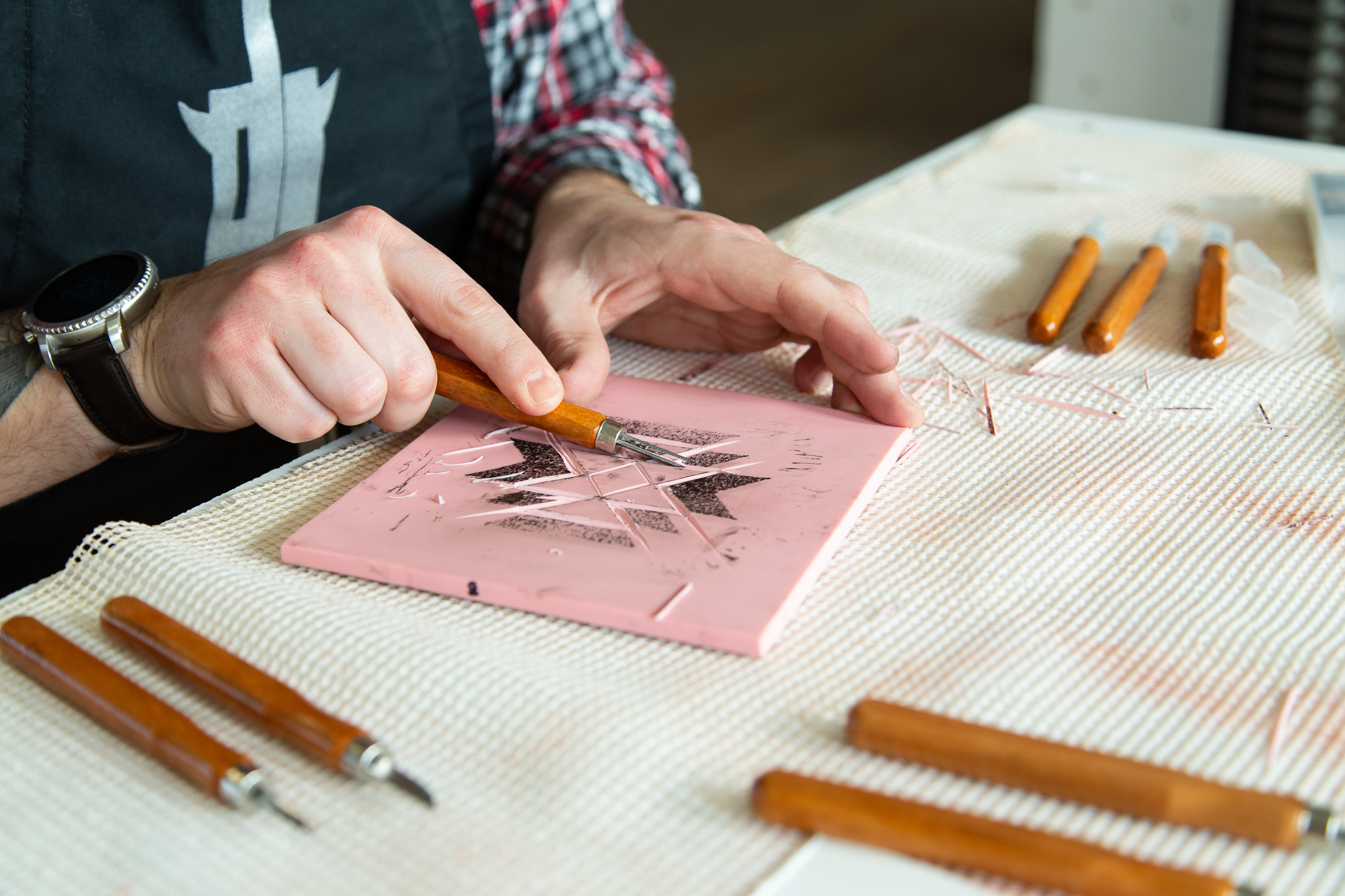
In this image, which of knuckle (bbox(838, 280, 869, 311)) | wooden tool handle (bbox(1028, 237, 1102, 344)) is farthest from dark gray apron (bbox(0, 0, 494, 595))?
wooden tool handle (bbox(1028, 237, 1102, 344))

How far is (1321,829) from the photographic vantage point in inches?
16.4

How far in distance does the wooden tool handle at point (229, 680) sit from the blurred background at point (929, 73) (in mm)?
2344

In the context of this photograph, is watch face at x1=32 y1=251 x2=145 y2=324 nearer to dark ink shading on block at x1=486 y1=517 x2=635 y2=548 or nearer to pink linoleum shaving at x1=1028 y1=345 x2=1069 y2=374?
dark ink shading on block at x1=486 y1=517 x2=635 y2=548

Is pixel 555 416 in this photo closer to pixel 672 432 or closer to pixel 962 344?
pixel 672 432

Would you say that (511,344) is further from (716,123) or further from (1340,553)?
(716,123)

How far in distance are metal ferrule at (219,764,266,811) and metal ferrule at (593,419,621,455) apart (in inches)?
12.1

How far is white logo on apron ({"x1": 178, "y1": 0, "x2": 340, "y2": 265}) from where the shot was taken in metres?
0.89

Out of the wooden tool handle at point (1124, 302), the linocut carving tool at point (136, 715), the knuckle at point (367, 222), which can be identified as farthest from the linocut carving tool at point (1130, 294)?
the linocut carving tool at point (136, 715)

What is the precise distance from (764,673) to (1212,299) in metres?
0.58

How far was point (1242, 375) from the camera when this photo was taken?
80 cm

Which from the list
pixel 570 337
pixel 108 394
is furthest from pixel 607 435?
pixel 108 394

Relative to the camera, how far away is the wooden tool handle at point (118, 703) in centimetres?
48

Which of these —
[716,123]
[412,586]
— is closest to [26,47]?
[412,586]

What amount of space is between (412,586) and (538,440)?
166 millimetres
